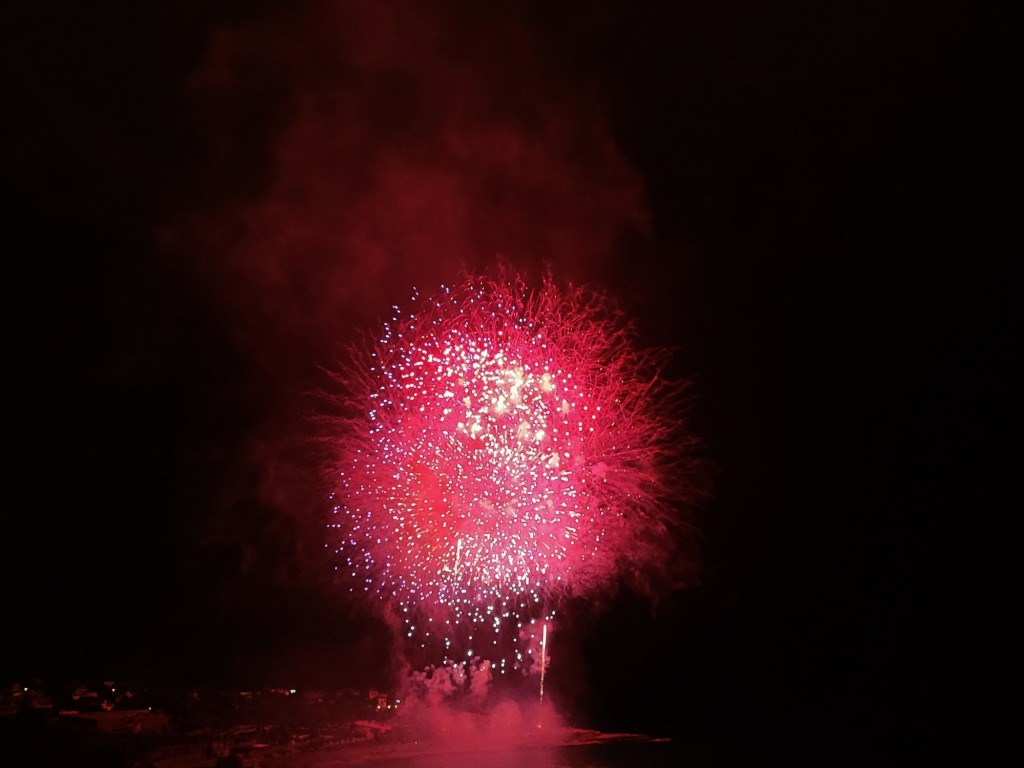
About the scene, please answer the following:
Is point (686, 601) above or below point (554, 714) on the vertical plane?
above

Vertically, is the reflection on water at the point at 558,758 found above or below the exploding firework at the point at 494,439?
below

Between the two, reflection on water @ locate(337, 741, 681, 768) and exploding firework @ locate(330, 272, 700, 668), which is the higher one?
exploding firework @ locate(330, 272, 700, 668)

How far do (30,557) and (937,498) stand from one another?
1879 cm

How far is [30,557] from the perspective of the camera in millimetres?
22203

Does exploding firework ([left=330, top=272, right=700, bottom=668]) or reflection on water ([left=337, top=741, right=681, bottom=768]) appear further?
exploding firework ([left=330, top=272, right=700, bottom=668])

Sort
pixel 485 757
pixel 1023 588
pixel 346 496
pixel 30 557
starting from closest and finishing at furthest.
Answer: pixel 485 757 < pixel 346 496 < pixel 1023 588 < pixel 30 557

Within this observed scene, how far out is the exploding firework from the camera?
13289 mm

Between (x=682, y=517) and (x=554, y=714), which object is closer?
(x=554, y=714)

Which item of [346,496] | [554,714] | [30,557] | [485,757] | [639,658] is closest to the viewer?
[485,757]

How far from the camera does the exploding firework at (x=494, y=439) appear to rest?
43.6 ft

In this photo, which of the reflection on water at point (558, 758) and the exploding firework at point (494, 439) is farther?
the exploding firework at point (494, 439)

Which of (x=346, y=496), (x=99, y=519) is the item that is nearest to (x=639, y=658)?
(x=346, y=496)

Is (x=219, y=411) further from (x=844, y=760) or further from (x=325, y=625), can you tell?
(x=844, y=760)

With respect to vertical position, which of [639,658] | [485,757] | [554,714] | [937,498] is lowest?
[485,757]
